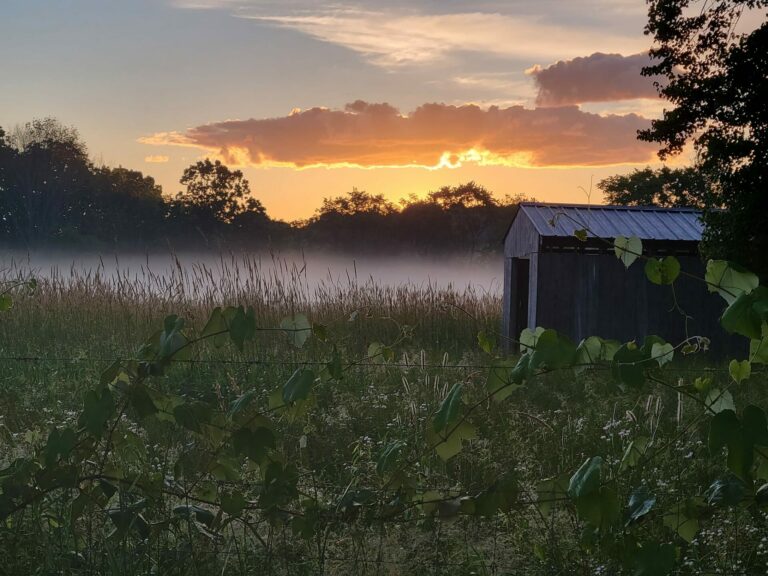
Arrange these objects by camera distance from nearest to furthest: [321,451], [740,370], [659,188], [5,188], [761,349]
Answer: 1. [761,349]
2. [740,370]
3. [321,451]
4. [659,188]
5. [5,188]

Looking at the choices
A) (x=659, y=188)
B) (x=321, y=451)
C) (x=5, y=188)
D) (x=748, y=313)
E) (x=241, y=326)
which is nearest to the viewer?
(x=748, y=313)

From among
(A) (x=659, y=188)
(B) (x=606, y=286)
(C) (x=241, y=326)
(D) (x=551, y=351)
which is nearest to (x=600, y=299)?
(B) (x=606, y=286)

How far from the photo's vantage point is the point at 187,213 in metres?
54.8

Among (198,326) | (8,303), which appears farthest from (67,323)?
(8,303)

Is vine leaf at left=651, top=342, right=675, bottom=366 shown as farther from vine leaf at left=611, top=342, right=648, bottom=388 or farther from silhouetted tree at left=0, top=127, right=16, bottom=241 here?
silhouetted tree at left=0, top=127, right=16, bottom=241

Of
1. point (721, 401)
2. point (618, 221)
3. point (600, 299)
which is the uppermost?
point (618, 221)

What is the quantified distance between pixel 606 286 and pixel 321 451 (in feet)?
22.5

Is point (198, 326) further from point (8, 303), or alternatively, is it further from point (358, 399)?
point (8, 303)

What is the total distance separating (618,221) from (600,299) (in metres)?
1.42

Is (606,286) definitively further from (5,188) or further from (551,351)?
(5,188)

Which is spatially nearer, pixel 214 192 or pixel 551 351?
pixel 551 351

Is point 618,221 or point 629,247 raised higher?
point 618,221

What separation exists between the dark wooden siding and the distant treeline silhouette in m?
38.8

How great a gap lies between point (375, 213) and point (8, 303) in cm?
5736
